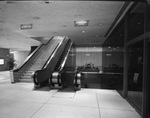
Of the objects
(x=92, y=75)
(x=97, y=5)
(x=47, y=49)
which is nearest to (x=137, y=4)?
(x=97, y=5)

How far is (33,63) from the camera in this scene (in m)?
8.99

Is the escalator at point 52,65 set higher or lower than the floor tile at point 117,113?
higher

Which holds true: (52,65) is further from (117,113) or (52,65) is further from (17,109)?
(117,113)

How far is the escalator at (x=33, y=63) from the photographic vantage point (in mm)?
7285

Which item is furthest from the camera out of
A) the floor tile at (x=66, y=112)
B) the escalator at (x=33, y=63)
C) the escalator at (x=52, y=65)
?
the escalator at (x=33, y=63)

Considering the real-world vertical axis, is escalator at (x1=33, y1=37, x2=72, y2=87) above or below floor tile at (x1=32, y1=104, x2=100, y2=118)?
above

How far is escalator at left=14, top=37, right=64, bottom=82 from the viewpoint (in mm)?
7285

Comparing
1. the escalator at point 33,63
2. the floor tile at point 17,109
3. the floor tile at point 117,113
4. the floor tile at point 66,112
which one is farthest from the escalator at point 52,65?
the floor tile at point 117,113

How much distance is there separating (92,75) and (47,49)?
225 inches

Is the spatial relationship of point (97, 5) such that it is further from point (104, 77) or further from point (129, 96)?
point (104, 77)

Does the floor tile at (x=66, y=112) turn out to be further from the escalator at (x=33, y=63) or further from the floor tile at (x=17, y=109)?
the escalator at (x=33, y=63)

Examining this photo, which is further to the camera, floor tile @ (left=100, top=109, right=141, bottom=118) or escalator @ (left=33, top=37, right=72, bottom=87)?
escalator @ (left=33, top=37, right=72, bottom=87)

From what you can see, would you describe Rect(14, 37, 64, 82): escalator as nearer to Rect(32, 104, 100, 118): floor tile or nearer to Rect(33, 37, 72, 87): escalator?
Rect(33, 37, 72, 87): escalator

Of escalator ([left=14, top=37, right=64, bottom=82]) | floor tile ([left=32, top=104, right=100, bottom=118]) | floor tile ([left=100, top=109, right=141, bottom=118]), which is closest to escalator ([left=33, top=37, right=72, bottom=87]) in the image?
escalator ([left=14, top=37, right=64, bottom=82])
